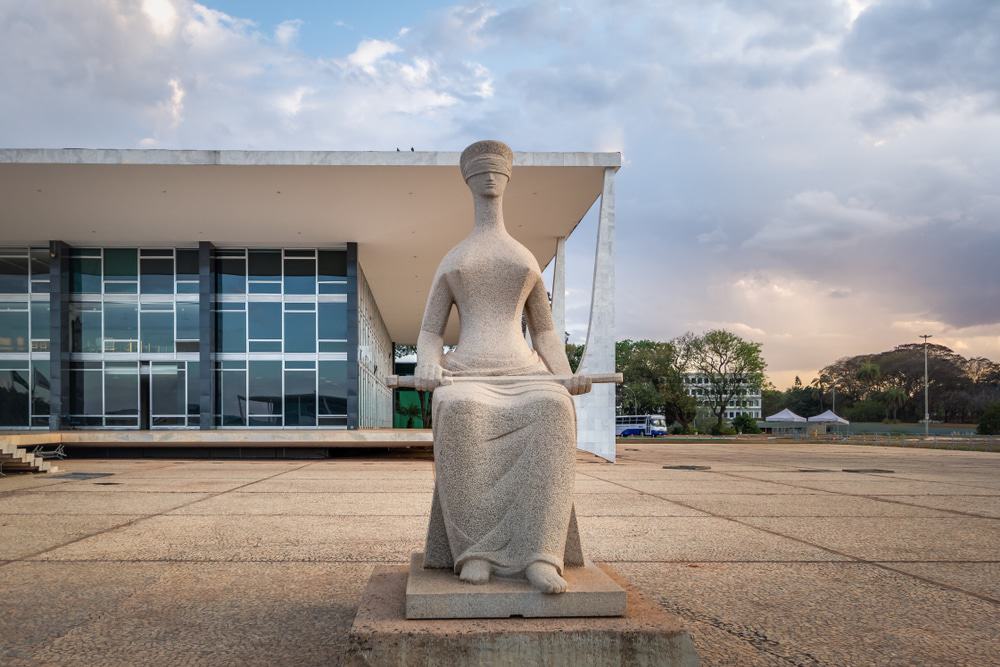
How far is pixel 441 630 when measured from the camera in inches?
116

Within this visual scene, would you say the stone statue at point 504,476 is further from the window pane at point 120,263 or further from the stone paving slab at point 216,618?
the window pane at point 120,263

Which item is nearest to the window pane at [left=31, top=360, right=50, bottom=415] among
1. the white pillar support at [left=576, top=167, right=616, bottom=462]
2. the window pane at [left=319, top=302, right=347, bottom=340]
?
the window pane at [left=319, top=302, right=347, bottom=340]

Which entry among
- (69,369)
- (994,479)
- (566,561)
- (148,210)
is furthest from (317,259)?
(566,561)

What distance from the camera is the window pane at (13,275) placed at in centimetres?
2339

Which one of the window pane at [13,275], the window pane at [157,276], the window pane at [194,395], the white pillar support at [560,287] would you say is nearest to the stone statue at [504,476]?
the white pillar support at [560,287]

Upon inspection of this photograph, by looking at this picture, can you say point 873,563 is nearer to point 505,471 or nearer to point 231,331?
point 505,471

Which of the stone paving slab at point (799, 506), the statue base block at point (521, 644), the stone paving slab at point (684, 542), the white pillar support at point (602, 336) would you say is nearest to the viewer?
the statue base block at point (521, 644)

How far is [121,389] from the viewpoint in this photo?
23250mm

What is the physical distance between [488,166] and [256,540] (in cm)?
457

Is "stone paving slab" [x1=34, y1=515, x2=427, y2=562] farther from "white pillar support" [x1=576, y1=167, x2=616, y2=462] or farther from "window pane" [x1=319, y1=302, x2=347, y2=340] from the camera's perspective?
"window pane" [x1=319, y1=302, x2=347, y2=340]

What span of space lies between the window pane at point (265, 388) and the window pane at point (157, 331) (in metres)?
2.91

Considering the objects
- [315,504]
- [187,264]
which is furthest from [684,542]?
[187,264]

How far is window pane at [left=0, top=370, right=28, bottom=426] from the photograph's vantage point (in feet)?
75.8

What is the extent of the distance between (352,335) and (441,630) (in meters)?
20.8
